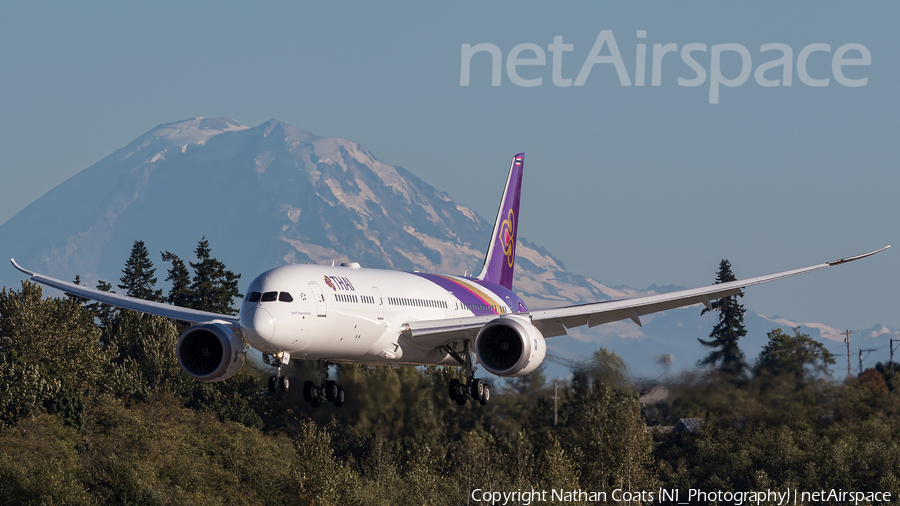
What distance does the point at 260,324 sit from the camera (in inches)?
1266

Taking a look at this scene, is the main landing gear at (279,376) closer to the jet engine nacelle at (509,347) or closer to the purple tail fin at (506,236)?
the jet engine nacelle at (509,347)

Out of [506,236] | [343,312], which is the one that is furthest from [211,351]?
[506,236]

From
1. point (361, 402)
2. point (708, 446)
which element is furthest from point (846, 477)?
point (361, 402)

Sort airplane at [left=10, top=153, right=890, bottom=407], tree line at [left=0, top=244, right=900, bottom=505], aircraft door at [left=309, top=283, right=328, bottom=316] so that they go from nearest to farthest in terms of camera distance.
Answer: airplane at [left=10, top=153, right=890, bottom=407], aircraft door at [left=309, top=283, right=328, bottom=316], tree line at [left=0, top=244, right=900, bottom=505]

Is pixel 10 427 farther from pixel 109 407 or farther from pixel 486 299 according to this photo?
pixel 486 299

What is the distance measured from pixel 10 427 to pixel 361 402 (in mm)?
32079

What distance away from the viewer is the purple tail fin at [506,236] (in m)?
53.2

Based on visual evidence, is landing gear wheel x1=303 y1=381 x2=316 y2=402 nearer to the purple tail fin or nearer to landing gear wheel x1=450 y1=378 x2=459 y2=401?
landing gear wheel x1=450 y1=378 x2=459 y2=401

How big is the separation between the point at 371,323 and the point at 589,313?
8859 mm

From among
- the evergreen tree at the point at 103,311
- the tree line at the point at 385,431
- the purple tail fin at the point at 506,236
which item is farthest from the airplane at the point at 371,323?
the evergreen tree at the point at 103,311

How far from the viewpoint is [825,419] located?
82.9 meters

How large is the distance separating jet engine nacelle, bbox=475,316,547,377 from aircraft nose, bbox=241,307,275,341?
7.98m

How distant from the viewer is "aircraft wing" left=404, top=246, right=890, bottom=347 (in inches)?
1510

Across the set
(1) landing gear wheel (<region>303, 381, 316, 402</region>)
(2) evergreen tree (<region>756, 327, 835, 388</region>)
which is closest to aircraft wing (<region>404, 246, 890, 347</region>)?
(1) landing gear wheel (<region>303, 381, 316, 402</region>)
